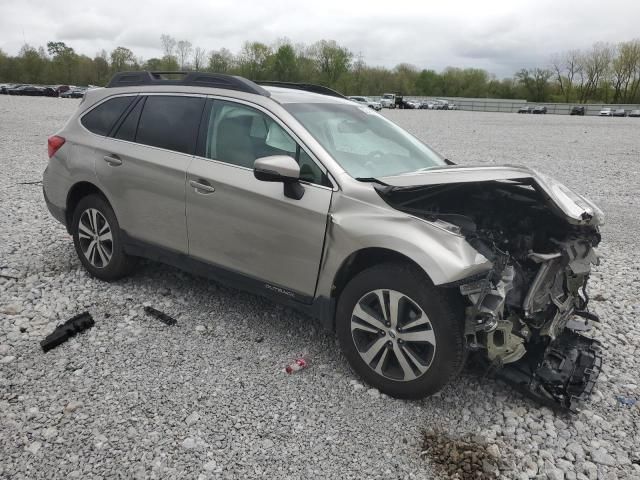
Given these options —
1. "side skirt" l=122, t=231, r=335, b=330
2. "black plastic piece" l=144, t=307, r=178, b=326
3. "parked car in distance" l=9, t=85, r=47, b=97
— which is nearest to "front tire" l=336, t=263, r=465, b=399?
"side skirt" l=122, t=231, r=335, b=330

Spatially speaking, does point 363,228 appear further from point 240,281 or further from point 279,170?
point 240,281

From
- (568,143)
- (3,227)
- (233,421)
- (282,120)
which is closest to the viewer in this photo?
(233,421)

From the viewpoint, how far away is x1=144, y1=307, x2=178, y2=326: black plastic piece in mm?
4227

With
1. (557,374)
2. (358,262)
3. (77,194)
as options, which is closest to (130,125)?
(77,194)

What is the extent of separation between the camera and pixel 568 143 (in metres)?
20.8

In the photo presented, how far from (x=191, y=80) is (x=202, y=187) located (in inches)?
41.2

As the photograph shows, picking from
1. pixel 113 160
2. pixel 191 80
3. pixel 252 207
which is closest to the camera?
pixel 252 207

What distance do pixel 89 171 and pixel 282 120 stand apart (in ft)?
6.67

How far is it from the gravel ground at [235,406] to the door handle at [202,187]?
3.60ft

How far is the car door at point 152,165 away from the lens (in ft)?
13.4

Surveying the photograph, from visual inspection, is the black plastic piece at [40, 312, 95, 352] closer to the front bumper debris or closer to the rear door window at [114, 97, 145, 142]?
the rear door window at [114, 97, 145, 142]

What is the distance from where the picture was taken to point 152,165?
4191mm

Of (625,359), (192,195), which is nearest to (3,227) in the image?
(192,195)

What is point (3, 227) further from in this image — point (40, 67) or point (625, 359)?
point (40, 67)
